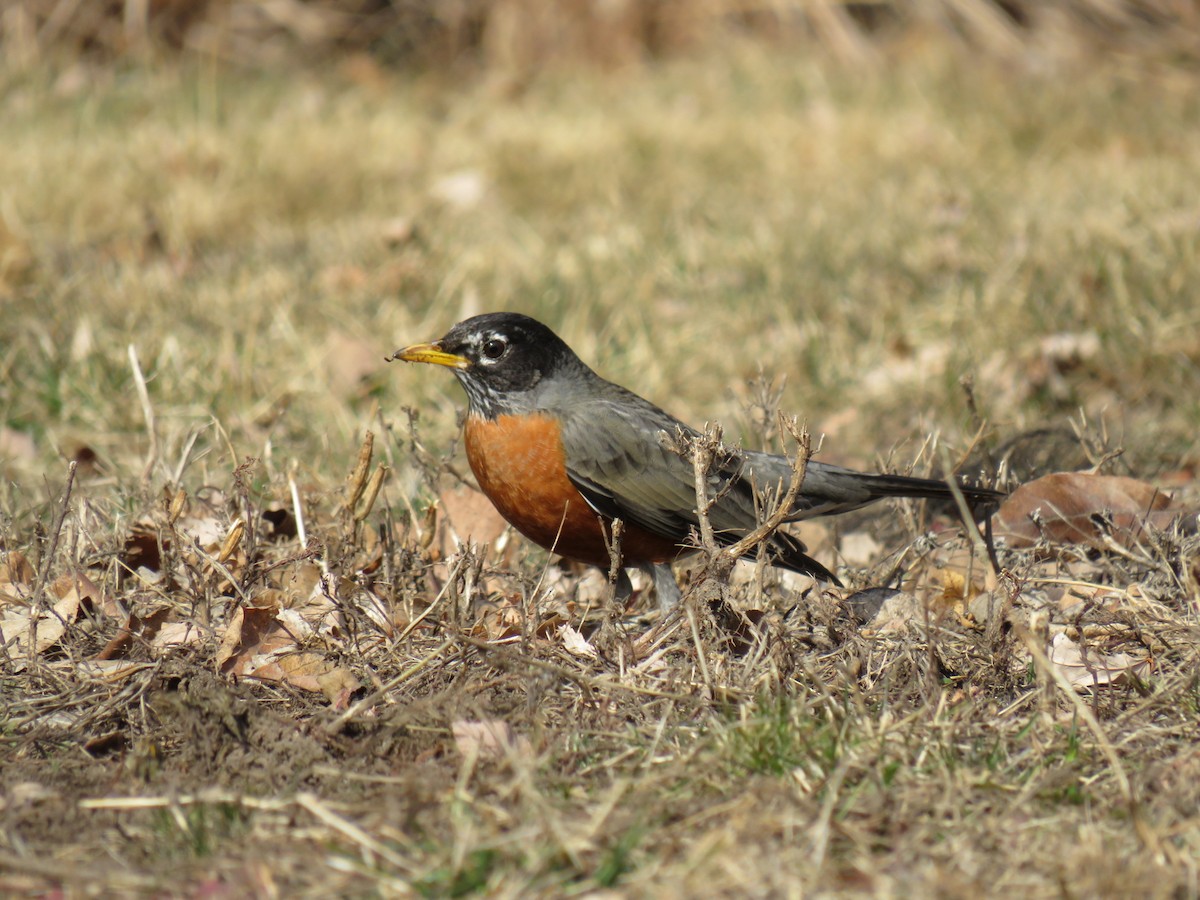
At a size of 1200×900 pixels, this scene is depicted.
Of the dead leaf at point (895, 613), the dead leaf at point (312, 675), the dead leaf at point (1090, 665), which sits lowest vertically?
the dead leaf at point (895, 613)

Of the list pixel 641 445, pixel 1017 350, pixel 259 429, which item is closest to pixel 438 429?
pixel 259 429

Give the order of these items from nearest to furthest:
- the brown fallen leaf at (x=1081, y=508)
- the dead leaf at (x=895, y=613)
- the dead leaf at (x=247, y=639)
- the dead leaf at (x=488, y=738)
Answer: the dead leaf at (x=488, y=738) → the dead leaf at (x=247, y=639) → the dead leaf at (x=895, y=613) → the brown fallen leaf at (x=1081, y=508)

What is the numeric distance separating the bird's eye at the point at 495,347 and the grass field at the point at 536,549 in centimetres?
35

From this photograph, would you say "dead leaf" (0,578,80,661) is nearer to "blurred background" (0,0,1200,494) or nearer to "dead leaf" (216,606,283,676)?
"dead leaf" (216,606,283,676)

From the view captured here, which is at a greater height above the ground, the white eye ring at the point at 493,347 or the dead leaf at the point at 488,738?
the white eye ring at the point at 493,347

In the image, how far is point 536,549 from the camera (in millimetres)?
4109

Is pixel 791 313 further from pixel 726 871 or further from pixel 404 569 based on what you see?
pixel 726 871

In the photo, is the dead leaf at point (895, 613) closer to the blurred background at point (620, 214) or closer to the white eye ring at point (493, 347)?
the blurred background at point (620, 214)

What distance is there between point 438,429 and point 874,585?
1.95 metres

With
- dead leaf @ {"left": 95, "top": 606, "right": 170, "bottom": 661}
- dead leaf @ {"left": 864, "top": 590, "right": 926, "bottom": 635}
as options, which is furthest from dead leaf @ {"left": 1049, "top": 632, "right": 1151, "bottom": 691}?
dead leaf @ {"left": 95, "top": 606, "right": 170, "bottom": 661}

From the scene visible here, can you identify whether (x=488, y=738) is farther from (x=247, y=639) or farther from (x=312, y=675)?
(x=247, y=639)

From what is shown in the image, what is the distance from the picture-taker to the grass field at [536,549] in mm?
2316

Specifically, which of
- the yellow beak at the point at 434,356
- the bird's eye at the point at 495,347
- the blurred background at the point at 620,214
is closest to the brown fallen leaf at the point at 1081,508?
the blurred background at the point at 620,214

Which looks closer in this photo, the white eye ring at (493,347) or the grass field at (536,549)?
the grass field at (536,549)
